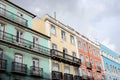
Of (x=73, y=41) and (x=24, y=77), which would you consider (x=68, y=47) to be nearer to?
(x=73, y=41)

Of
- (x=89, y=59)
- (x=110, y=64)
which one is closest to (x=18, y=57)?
(x=89, y=59)

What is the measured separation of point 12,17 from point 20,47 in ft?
14.3

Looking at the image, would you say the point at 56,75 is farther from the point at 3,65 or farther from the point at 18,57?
the point at 3,65

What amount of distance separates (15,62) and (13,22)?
559 cm

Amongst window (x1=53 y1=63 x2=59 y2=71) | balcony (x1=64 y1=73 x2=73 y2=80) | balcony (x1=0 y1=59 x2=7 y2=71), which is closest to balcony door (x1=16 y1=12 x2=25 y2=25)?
balcony (x1=0 y1=59 x2=7 y2=71)

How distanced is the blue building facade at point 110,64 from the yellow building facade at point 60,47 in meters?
13.8

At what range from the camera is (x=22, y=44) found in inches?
1051

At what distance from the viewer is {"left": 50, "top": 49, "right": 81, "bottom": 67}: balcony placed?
31384mm

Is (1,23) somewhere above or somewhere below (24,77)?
above

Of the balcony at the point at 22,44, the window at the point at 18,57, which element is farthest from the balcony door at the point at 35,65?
the window at the point at 18,57

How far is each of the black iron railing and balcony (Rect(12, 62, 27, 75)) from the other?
9.20 feet

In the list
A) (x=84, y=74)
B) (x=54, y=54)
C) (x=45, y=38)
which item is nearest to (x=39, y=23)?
(x=45, y=38)

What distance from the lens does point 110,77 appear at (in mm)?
49625

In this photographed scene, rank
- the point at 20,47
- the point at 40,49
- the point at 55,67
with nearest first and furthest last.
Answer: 1. the point at 20,47
2. the point at 40,49
3. the point at 55,67
